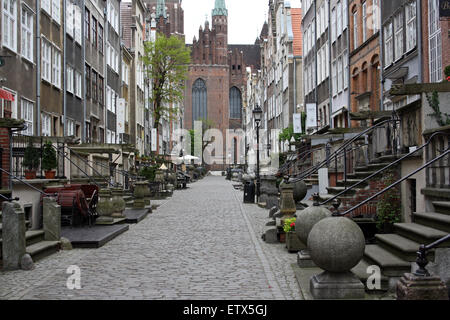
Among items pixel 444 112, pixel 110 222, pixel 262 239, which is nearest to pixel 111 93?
pixel 110 222

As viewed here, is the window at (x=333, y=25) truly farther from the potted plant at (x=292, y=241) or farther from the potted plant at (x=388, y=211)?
the potted plant at (x=292, y=241)

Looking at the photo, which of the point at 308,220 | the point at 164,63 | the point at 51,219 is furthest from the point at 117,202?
the point at 164,63

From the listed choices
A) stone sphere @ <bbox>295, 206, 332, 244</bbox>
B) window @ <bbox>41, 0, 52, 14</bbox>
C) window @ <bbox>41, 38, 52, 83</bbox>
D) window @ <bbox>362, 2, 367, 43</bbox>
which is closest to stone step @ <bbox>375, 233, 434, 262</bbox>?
stone sphere @ <bbox>295, 206, 332, 244</bbox>

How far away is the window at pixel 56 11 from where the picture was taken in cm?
2438

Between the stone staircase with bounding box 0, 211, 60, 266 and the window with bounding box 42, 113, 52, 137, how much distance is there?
40.4 ft

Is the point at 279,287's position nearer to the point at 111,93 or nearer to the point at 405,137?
the point at 405,137

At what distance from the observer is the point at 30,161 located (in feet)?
49.9

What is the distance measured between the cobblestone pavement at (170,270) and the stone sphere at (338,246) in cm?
68

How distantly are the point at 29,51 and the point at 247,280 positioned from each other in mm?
15553

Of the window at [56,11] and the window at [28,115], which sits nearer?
the window at [28,115]

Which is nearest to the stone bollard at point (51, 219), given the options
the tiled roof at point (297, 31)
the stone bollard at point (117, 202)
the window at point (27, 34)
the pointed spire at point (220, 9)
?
the stone bollard at point (117, 202)

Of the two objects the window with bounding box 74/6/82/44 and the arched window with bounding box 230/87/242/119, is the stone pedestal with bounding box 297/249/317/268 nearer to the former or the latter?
the window with bounding box 74/6/82/44

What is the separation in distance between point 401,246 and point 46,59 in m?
18.7

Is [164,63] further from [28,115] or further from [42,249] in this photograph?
→ [42,249]
